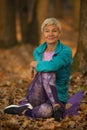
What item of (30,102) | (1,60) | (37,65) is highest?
(37,65)

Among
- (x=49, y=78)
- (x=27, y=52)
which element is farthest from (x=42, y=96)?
(x=27, y=52)

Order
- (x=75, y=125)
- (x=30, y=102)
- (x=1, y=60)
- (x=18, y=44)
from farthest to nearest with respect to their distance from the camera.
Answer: (x=18, y=44)
(x=1, y=60)
(x=30, y=102)
(x=75, y=125)

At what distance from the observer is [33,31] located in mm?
17531

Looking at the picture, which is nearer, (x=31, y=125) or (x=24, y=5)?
(x=31, y=125)

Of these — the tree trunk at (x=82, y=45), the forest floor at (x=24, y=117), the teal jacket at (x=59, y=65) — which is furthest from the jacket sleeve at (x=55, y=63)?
the tree trunk at (x=82, y=45)

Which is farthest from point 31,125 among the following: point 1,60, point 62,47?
point 1,60

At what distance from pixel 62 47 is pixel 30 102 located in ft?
2.96

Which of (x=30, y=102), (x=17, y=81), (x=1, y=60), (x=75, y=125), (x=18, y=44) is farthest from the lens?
(x=18, y=44)

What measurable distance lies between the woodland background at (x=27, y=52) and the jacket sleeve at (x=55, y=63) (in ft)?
2.34

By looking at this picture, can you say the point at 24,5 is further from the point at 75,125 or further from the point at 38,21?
the point at 75,125

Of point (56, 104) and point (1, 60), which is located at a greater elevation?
point (56, 104)

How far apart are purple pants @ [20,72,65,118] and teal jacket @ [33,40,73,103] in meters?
0.11

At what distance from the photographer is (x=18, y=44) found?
1697 cm

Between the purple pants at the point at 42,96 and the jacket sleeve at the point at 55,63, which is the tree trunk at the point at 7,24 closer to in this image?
the purple pants at the point at 42,96
